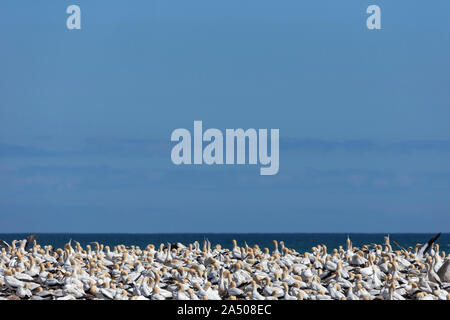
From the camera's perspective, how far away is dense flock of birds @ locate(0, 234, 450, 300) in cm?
2112

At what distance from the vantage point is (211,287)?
871 inches

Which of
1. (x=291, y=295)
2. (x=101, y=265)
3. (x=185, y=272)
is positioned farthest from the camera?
(x=101, y=265)

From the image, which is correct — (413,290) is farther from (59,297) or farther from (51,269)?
(51,269)

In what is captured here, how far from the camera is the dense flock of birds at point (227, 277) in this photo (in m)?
21.1

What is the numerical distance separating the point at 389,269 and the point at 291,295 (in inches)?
201

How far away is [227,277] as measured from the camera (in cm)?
2253

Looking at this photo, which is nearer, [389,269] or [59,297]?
[59,297]
